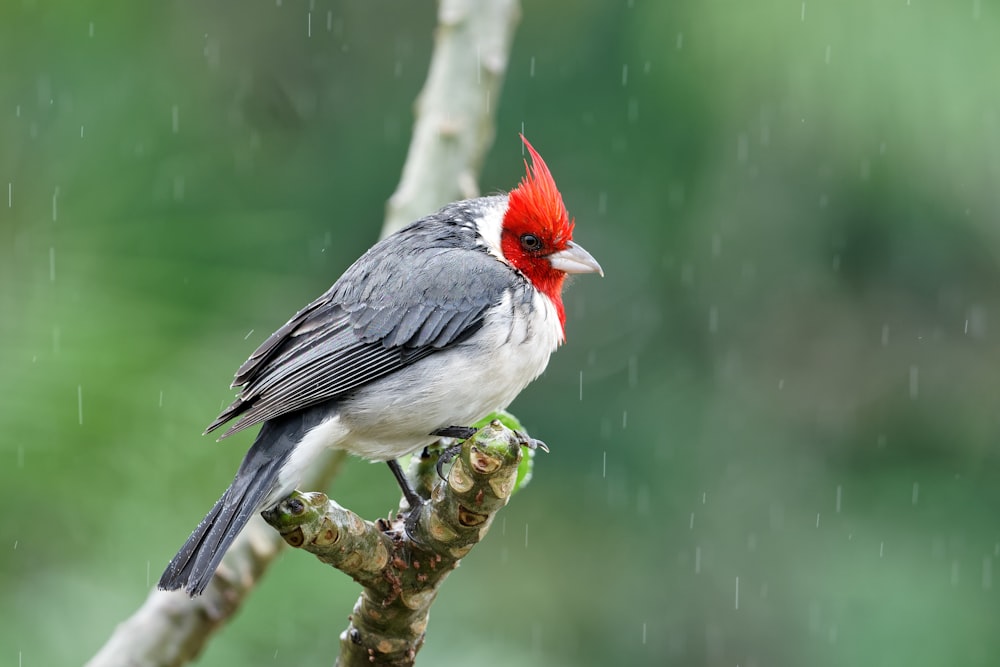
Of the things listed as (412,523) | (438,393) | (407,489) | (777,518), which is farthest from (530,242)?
(777,518)

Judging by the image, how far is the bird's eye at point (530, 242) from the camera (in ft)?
11.6

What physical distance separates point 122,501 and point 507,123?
320 cm

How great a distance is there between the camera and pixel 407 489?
301 cm

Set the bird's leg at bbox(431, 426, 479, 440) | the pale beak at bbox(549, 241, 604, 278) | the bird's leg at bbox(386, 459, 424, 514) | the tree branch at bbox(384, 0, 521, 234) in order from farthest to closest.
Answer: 1. the tree branch at bbox(384, 0, 521, 234)
2. the pale beak at bbox(549, 241, 604, 278)
3. the bird's leg at bbox(431, 426, 479, 440)
4. the bird's leg at bbox(386, 459, 424, 514)

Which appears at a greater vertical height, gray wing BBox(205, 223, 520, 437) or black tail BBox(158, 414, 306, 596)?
gray wing BBox(205, 223, 520, 437)

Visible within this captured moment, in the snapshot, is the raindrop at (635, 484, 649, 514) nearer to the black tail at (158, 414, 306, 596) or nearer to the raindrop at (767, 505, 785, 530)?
the raindrop at (767, 505, 785, 530)

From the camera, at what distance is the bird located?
3094 millimetres

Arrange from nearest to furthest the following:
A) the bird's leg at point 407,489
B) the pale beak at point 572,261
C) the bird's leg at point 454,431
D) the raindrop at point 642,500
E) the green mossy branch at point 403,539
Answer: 1. the green mossy branch at point 403,539
2. the bird's leg at point 407,489
3. the bird's leg at point 454,431
4. the pale beak at point 572,261
5. the raindrop at point 642,500

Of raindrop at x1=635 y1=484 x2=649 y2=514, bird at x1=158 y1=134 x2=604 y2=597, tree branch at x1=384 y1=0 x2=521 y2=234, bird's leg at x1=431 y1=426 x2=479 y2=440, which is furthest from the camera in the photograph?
raindrop at x1=635 y1=484 x2=649 y2=514

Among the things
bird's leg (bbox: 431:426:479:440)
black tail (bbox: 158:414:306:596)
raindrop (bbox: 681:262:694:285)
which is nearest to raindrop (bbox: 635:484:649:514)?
raindrop (bbox: 681:262:694:285)

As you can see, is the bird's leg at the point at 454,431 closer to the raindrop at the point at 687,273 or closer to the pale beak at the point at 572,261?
the pale beak at the point at 572,261

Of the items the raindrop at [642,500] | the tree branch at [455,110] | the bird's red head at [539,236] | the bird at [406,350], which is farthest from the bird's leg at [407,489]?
the raindrop at [642,500]

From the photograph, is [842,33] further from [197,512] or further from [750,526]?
[197,512]

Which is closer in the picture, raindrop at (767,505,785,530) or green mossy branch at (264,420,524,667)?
green mossy branch at (264,420,524,667)
